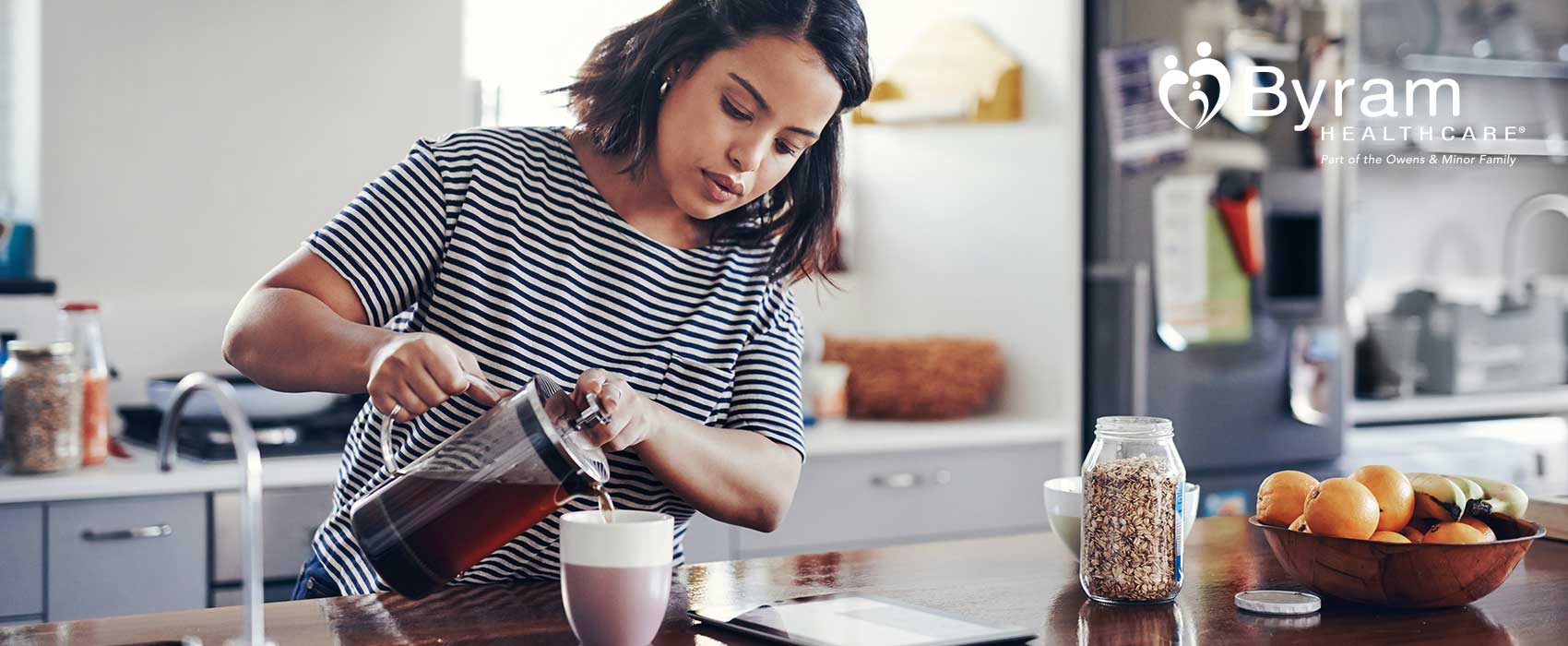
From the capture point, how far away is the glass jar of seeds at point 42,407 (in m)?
2.18

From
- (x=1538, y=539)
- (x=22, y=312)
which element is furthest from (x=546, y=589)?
(x=22, y=312)

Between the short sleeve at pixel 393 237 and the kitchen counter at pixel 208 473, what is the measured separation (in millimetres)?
760

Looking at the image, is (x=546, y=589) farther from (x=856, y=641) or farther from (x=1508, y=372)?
(x=1508, y=372)

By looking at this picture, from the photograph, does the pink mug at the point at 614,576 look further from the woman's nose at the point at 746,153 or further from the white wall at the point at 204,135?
the white wall at the point at 204,135

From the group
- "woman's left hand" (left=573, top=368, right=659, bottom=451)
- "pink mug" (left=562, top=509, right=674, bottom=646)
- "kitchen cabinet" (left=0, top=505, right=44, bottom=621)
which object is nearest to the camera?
"pink mug" (left=562, top=509, right=674, bottom=646)

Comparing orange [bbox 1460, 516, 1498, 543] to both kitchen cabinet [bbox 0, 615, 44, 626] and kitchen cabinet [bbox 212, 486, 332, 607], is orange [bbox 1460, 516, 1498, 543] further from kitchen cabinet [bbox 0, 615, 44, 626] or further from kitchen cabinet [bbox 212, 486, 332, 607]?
kitchen cabinet [bbox 0, 615, 44, 626]

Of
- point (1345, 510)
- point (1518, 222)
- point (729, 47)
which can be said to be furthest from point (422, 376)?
point (1518, 222)

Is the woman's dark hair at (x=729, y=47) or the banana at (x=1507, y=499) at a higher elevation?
the woman's dark hair at (x=729, y=47)

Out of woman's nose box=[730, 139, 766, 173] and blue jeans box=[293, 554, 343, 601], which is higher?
woman's nose box=[730, 139, 766, 173]

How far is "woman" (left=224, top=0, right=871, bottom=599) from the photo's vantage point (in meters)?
1.39

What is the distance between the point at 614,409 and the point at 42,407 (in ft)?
4.62

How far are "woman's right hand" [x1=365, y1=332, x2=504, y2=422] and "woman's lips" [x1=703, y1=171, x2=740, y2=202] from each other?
357 millimetres

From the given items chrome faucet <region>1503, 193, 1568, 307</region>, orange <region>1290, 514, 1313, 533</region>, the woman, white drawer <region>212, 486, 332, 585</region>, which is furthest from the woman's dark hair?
chrome faucet <region>1503, 193, 1568, 307</region>

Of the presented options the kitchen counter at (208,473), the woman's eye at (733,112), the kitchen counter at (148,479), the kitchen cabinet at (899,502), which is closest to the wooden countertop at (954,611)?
the woman's eye at (733,112)
